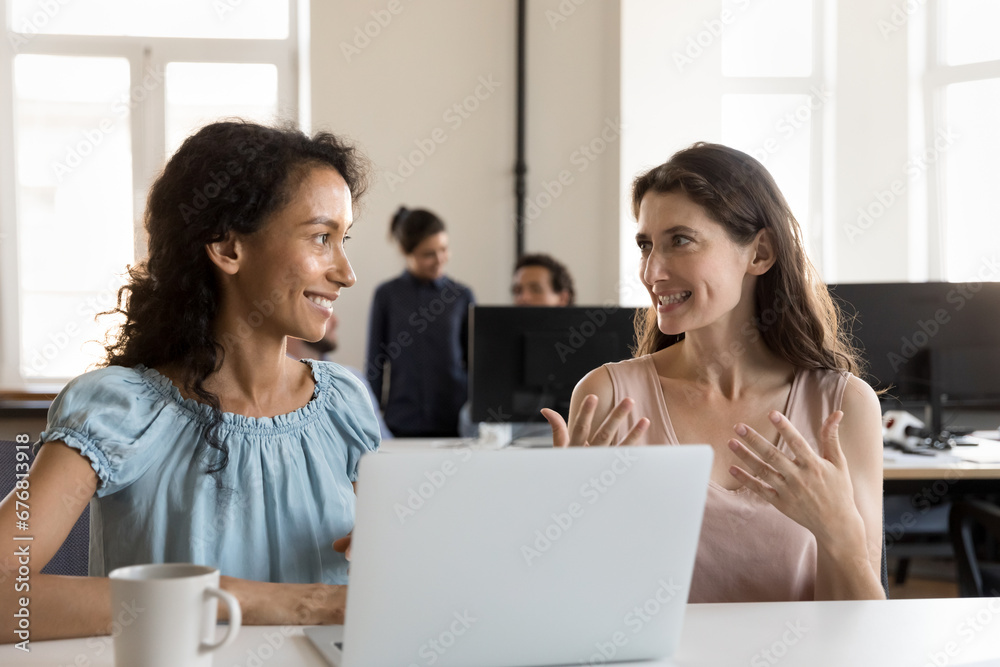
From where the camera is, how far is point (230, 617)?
710 millimetres

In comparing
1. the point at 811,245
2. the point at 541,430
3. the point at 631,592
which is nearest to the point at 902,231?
the point at 811,245

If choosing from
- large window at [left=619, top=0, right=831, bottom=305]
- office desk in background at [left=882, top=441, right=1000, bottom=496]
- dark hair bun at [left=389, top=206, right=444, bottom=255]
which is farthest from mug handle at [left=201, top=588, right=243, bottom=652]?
large window at [left=619, top=0, right=831, bottom=305]

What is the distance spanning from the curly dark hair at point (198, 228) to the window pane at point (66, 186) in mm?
3490

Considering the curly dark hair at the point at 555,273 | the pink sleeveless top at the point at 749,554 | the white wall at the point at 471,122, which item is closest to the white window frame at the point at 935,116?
the white wall at the point at 471,122

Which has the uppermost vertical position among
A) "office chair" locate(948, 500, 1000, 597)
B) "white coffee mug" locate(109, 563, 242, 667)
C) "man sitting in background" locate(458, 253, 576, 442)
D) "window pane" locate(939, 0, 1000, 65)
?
"window pane" locate(939, 0, 1000, 65)

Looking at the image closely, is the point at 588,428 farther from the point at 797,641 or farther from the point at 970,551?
the point at 970,551

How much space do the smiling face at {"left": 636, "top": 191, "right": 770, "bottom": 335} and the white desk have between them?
1.99 ft

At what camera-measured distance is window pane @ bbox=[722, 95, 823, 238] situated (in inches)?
171

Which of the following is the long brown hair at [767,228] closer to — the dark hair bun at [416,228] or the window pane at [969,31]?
the dark hair bun at [416,228]

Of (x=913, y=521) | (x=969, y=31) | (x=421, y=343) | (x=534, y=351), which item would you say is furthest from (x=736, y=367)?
(x=969, y=31)

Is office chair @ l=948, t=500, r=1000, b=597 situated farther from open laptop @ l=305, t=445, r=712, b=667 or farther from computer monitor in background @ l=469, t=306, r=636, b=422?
open laptop @ l=305, t=445, r=712, b=667

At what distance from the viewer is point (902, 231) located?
4.17 meters

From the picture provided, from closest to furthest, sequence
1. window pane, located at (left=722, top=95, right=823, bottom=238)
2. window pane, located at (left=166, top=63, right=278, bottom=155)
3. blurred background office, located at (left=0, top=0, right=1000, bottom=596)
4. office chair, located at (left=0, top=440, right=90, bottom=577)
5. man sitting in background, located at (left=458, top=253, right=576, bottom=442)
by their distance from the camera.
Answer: office chair, located at (left=0, top=440, right=90, bottom=577)
man sitting in background, located at (left=458, top=253, right=576, bottom=442)
blurred background office, located at (left=0, top=0, right=1000, bottom=596)
window pane, located at (left=722, top=95, right=823, bottom=238)
window pane, located at (left=166, top=63, right=278, bottom=155)

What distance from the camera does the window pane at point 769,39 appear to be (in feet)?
14.0
